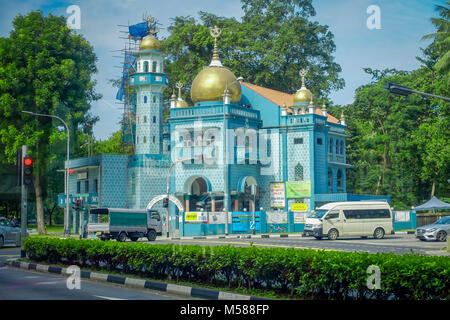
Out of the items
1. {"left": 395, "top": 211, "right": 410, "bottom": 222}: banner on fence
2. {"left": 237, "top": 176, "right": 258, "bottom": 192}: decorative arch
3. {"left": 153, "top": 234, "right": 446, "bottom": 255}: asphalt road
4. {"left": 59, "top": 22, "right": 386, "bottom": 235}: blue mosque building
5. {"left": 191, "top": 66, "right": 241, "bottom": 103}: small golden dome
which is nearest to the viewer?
{"left": 153, "top": 234, "right": 446, "bottom": 255}: asphalt road

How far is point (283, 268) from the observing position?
496 inches

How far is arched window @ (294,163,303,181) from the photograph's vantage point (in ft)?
165

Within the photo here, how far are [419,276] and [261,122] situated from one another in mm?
42107

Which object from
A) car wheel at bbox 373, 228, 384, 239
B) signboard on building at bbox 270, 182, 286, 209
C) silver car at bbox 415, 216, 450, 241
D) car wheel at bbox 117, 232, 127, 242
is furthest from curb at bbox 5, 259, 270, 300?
signboard on building at bbox 270, 182, 286, 209

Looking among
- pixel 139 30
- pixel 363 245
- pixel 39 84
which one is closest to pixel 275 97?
pixel 139 30

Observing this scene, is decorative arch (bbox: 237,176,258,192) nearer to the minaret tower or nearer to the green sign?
the green sign

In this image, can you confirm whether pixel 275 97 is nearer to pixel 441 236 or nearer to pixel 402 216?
pixel 402 216

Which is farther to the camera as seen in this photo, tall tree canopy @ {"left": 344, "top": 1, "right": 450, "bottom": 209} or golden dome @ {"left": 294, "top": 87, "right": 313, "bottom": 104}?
golden dome @ {"left": 294, "top": 87, "right": 313, "bottom": 104}

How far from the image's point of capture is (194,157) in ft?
156

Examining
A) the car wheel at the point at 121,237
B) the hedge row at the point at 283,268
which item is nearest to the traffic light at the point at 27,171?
the hedge row at the point at 283,268

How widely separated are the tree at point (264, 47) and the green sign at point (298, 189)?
51.7 feet

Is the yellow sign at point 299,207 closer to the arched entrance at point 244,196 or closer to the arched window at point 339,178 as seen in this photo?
the arched entrance at point 244,196

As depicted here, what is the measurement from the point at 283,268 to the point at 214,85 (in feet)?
125

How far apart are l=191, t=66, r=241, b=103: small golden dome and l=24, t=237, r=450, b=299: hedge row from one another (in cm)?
3258
